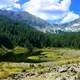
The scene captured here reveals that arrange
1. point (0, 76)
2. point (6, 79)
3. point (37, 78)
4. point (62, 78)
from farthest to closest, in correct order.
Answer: point (0, 76) → point (6, 79) → point (37, 78) → point (62, 78)

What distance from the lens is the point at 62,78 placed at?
5712cm

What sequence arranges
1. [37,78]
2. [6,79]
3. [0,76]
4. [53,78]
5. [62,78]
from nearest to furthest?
1. [62,78]
2. [53,78]
3. [37,78]
4. [6,79]
5. [0,76]

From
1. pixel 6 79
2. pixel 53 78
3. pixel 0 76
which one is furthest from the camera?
pixel 0 76

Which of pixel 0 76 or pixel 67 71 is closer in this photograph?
pixel 67 71

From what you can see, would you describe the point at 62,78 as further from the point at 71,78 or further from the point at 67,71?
the point at 67,71

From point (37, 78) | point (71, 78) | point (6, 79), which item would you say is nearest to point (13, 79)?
point (6, 79)

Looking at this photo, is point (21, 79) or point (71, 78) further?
point (21, 79)

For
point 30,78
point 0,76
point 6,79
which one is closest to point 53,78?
point 30,78

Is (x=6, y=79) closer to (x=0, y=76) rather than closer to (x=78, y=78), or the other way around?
(x=0, y=76)

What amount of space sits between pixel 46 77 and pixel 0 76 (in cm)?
1748

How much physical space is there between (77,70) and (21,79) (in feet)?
45.2

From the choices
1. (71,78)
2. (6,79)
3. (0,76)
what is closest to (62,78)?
(71,78)

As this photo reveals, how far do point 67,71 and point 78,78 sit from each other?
9.72 m

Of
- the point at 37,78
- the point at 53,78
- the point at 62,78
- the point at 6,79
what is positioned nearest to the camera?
the point at 62,78
